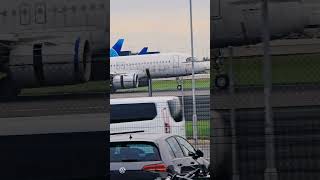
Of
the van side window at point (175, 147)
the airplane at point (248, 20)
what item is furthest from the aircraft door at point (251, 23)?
the van side window at point (175, 147)

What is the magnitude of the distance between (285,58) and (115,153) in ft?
4.42

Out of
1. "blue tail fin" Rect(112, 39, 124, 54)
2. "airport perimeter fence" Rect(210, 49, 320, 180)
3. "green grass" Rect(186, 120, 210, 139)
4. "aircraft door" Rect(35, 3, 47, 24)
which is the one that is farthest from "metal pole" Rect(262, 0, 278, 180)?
"aircraft door" Rect(35, 3, 47, 24)

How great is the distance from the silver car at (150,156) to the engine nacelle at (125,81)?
415 millimetres

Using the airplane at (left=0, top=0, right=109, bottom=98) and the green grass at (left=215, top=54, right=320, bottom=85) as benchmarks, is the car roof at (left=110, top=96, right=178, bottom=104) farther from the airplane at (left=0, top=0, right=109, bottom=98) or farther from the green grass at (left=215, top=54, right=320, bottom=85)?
the green grass at (left=215, top=54, right=320, bottom=85)

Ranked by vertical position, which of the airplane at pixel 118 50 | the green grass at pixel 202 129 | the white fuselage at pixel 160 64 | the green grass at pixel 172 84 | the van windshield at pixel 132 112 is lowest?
the green grass at pixel 202 129

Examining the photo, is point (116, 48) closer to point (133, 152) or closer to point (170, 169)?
point (170, 169)

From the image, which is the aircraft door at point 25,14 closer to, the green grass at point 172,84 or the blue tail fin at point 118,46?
the blue tail fin at point 118,46

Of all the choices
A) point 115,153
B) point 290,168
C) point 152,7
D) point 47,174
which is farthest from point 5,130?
point 290,168

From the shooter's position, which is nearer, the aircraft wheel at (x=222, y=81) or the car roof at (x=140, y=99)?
the aircraft wheel at (x=222, y=81)

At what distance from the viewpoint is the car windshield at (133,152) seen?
4.25 m

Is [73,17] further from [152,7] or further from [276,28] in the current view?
[276,28]

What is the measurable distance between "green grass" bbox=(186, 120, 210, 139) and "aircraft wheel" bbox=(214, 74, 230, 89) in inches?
9.2

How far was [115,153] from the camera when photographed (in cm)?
425

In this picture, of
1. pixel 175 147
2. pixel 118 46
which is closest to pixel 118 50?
pixel 118 46
